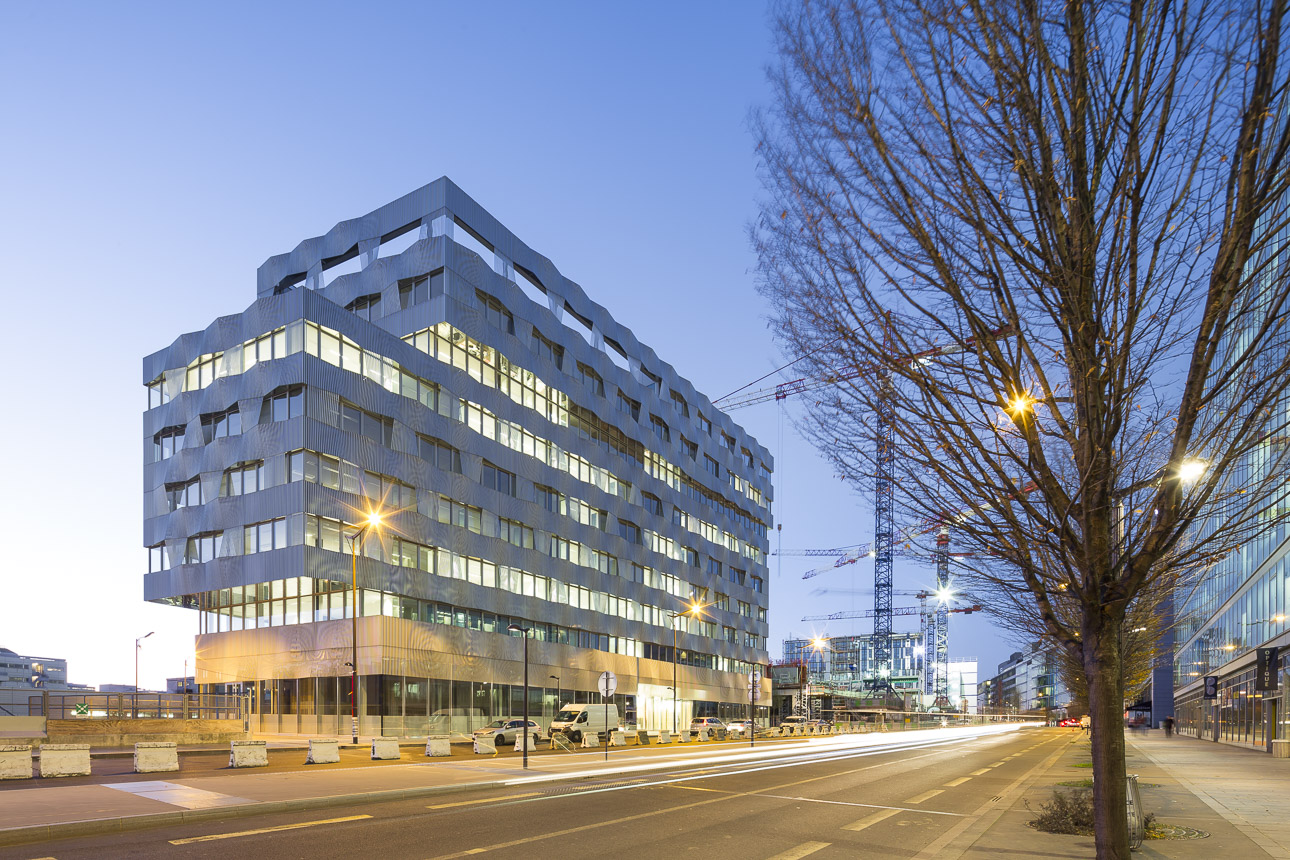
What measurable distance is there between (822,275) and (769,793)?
17.0 meters

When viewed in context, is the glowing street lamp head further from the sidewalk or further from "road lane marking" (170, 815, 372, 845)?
"road lane marking" (170, 815, 372, 845)

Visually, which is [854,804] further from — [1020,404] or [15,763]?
[15,763]

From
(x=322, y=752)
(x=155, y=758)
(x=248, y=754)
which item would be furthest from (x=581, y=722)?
(x=155, y=758)

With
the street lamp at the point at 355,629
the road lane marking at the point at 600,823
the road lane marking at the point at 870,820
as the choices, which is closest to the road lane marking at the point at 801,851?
the road lane marking at the point at 870,820

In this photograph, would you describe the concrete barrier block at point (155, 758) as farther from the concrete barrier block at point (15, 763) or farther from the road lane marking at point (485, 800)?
the road lane marking at point (485, 800)

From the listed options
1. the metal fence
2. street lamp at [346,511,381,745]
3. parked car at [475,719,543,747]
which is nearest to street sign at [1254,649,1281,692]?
parked car at [475,719,543,747]

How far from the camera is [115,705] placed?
1543 inches

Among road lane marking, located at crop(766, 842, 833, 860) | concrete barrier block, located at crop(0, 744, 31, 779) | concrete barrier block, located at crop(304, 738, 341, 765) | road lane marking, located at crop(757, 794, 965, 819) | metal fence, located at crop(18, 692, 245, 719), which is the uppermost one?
road lane marking, located at crop(766, 842, 833, 860)

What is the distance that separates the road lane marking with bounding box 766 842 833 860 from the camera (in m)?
13.1

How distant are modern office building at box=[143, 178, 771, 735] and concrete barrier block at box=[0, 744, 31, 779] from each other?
1037 inches

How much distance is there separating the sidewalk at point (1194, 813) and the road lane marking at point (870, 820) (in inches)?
88.7

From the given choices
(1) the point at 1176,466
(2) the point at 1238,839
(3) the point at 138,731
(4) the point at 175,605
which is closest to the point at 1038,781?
(2) the point at 1238,839

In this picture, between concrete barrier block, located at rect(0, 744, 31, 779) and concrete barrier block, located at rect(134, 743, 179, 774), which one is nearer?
concrete barrier block, located at rect(0, 744, 31, 779)

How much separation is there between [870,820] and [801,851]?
15.3 feet
